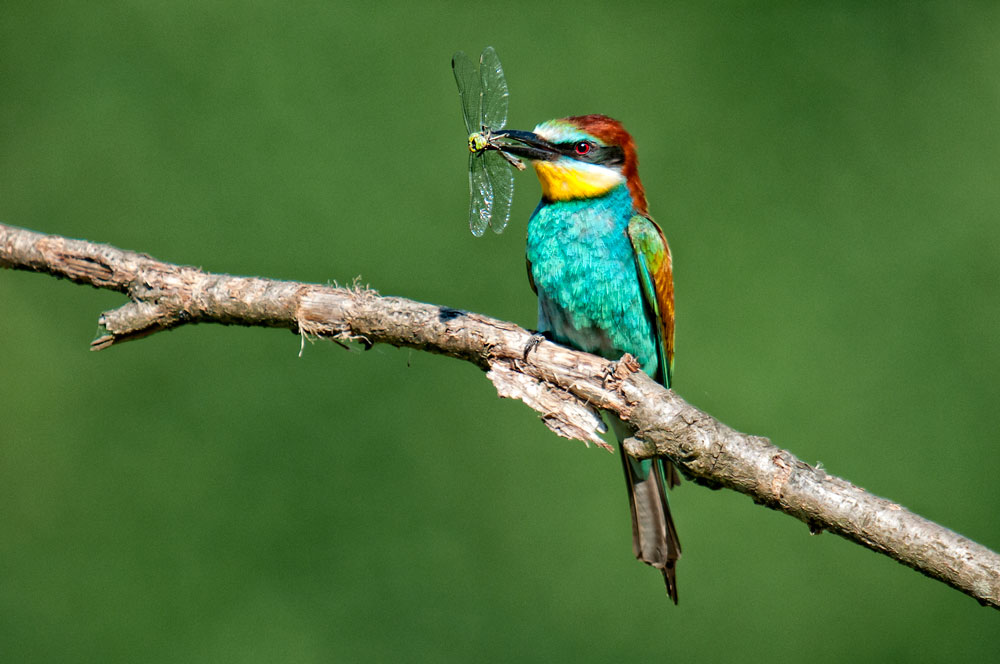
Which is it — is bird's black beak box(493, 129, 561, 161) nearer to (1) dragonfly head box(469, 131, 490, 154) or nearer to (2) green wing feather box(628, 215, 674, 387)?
(1) dragonfly head box(469, 131, 490, 154)

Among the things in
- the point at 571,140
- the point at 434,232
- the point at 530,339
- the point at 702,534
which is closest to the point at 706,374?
the point at 702,534

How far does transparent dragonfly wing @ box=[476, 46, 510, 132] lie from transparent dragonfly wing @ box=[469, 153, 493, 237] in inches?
4.8

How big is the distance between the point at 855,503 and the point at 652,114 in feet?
7.91

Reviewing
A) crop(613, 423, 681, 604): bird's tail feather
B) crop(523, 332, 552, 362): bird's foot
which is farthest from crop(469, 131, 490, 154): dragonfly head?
crop(613, 423, 681, 604): bird's tail feather

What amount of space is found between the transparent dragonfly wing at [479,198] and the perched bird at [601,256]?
12cm

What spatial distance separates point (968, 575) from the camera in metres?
1.55

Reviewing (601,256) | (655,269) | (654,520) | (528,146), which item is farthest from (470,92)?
(654,520)

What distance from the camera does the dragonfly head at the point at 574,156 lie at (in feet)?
7.81

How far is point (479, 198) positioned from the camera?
2209 millimetres

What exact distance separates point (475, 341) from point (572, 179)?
2.03 ft

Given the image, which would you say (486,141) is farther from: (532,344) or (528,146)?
(532,344)

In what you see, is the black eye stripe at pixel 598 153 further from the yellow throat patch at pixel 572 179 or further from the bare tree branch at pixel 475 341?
the bare tree branch at pixel 475 341

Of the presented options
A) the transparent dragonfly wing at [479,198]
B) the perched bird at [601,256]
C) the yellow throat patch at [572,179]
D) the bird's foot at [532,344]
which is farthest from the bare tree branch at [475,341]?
the yellow throat patch at [572,179]

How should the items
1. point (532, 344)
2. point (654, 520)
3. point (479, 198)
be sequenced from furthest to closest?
point (654, 520)
point (479, 198)
point (532, 344)
